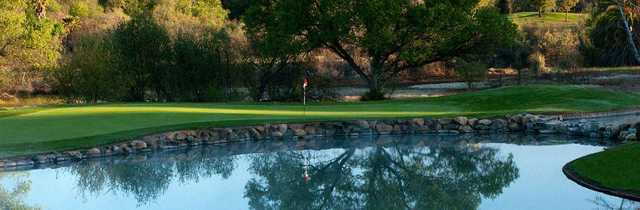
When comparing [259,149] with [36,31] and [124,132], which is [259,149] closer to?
[124,132]

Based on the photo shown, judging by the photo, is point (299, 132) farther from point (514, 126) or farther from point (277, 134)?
point (514, 126)

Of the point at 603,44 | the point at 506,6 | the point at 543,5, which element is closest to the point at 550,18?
the point at 543,5

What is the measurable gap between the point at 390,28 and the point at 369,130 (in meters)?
11.4

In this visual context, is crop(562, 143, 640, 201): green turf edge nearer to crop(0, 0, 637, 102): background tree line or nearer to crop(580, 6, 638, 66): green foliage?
crop(0, 0, 637, 102): background tree line

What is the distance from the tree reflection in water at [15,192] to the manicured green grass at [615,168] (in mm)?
10111

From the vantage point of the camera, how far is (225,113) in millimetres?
23594

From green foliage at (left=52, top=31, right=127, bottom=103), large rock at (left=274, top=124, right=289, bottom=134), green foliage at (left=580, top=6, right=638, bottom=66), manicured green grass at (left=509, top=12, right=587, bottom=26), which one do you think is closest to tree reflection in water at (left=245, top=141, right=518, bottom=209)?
large rock at (left=274, top=124, right=289, bottom=134)

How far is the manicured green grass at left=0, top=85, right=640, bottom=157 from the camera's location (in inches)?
738

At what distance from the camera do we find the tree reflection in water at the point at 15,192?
13165mm

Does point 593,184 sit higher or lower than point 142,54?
lower

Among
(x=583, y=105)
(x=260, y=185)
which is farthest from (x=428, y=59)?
(x=260, y=185)

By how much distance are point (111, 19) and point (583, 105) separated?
39726 mm

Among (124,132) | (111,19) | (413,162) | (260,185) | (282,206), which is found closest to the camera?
(282,206)

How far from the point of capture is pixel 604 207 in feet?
39.3
